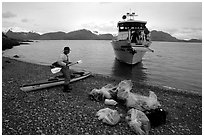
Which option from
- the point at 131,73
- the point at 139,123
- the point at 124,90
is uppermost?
the point at 124,90

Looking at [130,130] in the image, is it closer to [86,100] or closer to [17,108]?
[86,100]

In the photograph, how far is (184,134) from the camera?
696cm

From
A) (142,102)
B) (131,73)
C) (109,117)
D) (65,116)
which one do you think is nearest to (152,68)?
(131,73)

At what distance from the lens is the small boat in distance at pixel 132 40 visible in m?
26.1

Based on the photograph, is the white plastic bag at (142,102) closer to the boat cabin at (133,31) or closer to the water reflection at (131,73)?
the water reflection at (131,73)

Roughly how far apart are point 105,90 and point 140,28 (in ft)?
75.5

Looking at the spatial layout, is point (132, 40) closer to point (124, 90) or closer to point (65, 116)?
point (124, 90)

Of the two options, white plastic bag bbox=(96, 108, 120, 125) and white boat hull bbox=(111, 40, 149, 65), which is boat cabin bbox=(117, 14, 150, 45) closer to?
white boat hull bbox=(111, 40, 149, 65)

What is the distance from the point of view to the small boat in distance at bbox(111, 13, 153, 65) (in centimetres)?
2608

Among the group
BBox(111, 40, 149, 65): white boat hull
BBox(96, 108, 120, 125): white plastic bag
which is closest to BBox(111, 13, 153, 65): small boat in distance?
BBox(111, 40, 149, 65): white boat hull

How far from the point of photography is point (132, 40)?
29.0 meters

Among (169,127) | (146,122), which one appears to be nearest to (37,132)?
(146,122)

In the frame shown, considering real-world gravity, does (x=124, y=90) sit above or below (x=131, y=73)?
above

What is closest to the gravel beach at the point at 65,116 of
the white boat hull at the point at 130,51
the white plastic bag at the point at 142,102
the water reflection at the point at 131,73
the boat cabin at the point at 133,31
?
the white plastic bag at the point at 142,102
